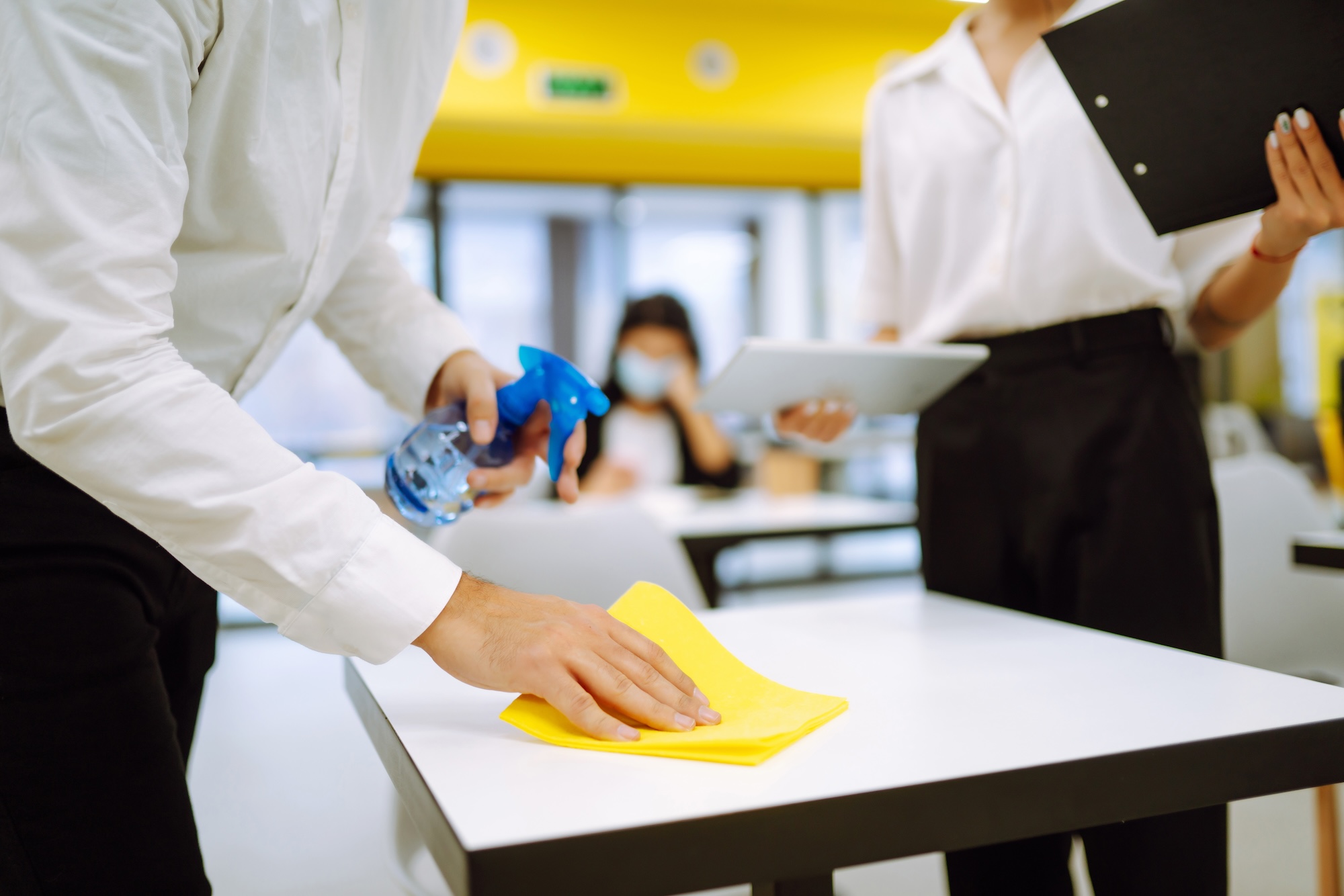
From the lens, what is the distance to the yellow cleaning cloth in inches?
24.1

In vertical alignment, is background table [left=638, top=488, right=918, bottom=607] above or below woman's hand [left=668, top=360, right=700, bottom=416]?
below

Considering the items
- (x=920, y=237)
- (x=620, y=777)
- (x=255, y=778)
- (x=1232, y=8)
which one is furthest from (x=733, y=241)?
(x=620, y=777)

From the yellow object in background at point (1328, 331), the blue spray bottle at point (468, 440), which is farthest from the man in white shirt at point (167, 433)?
the yellow object in background at point (1328, 331)

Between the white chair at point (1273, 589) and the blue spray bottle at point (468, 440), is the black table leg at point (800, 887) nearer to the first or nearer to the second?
the blue spray bottle at point (468, 440)

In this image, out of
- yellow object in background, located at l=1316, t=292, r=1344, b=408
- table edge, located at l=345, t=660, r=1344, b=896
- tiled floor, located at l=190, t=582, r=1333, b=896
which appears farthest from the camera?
yellow object in background, located at l=1316, t=292, r=1344, b=408

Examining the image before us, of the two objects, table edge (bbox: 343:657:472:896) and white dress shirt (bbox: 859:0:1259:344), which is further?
white dress shirt (bbox: 859:0:1259:344)

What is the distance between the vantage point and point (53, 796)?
68cm

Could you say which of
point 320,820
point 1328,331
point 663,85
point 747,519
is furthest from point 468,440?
point 1328,331

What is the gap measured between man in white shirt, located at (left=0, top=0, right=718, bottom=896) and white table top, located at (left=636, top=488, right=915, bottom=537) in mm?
1459

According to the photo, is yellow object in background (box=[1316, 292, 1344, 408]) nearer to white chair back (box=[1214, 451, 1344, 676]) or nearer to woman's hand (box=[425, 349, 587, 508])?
white chair back (box=[1214, 451, 1344, 676])

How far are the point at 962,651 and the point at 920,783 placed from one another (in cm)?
39

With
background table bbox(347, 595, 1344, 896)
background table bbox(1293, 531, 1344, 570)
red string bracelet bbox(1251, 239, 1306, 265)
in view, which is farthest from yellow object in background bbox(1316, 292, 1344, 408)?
background table bbox(347, 595, 1344, 896)

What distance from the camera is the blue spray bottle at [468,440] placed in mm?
905

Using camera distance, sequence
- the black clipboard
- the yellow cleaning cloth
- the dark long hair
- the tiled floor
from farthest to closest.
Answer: the dark long hair, the tiled floor, the black clipboard, the yellow cleaning cloth
